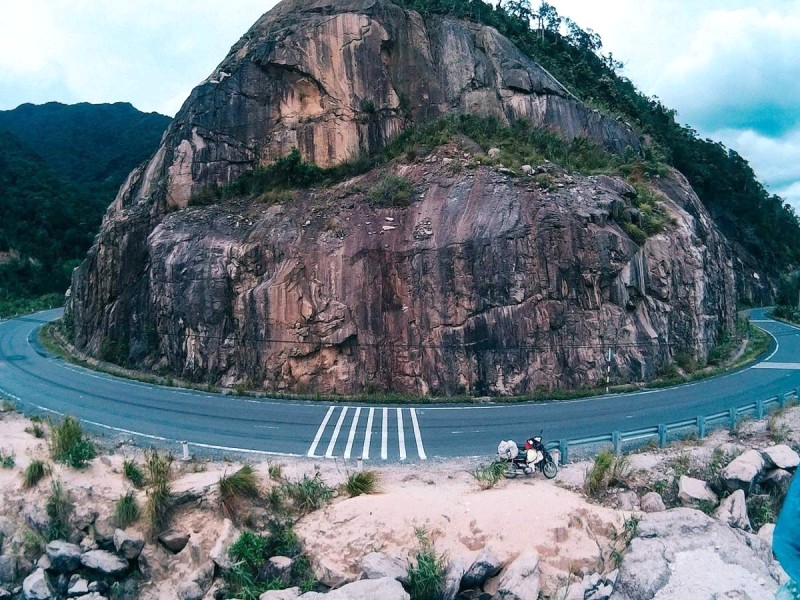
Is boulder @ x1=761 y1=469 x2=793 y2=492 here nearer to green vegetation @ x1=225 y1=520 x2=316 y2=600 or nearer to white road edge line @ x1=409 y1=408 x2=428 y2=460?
white road edge line @ x1=409 y1=408 x2=428 y2=460

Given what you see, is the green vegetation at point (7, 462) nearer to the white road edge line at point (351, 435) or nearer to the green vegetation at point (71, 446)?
the green vegetation at point (71, 446)

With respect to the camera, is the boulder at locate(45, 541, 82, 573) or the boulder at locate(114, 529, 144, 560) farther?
the boulder at locate(114, 529, 144, 560)

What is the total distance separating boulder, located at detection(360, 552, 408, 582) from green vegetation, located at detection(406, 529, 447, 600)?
136 millimetres

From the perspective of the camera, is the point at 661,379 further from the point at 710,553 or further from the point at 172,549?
the point at 172,549

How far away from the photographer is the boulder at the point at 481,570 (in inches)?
348

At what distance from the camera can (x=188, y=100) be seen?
3073 centimetres

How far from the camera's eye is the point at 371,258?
21703mm

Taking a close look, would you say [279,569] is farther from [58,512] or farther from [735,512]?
[735,512]

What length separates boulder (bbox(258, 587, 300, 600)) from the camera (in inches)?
339

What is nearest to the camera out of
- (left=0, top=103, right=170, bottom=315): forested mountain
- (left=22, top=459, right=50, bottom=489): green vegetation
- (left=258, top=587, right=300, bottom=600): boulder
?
(left=258, top=587, right=300, bottom=600): boulder

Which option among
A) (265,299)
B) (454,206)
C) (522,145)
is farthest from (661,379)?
(265,299)

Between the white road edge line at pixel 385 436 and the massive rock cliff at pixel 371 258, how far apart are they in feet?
10.4

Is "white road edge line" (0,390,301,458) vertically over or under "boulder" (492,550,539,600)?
over

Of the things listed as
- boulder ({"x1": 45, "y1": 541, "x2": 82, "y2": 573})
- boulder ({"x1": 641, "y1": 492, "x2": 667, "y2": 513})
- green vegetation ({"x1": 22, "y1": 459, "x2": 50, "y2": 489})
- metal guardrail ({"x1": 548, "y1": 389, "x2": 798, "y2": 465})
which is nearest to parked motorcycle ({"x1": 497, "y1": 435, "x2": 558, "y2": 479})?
metal guardrail ({"x1": 548, "y1": 389, "x2": 798, "y2": 465})
